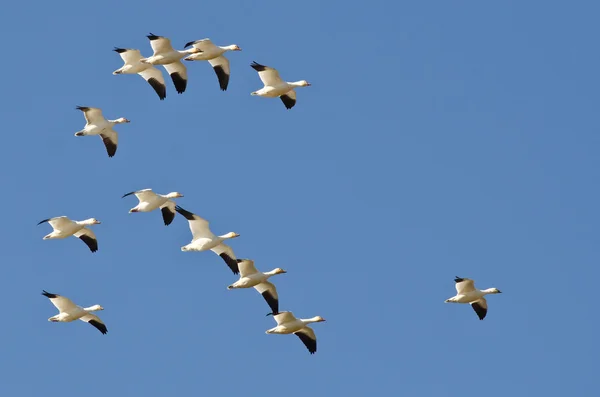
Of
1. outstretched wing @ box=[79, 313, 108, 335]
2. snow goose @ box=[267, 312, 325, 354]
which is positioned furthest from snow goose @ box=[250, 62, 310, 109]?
outstretched wing @ box=[79, 313, 108, 335]

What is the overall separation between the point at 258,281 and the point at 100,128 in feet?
15.0

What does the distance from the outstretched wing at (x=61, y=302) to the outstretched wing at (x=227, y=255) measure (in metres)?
3.16

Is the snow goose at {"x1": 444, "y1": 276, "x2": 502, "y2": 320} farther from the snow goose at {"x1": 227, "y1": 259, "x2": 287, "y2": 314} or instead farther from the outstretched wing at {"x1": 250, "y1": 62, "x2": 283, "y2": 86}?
the outstretched wing at {"x1": 250, "y1": 62, "x2": 283, "y2": 86}

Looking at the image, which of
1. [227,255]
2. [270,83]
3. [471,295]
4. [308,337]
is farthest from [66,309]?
[471,295]

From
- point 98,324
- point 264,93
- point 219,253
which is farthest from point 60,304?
point 264,93

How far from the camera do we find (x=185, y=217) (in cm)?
3294

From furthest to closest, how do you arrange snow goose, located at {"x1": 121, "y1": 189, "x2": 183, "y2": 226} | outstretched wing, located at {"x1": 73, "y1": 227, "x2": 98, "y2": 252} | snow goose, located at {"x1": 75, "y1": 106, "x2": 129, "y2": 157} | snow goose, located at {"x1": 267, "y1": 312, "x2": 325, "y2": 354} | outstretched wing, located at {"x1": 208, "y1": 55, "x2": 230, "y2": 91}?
outstretched wing, located at {"x1": 208, "y1": 55, "x2": 230, "y2": 91} → outstretched wing, located at {"x1": 73, "y1": 227, "x2": 98, "y2": 252} → snow goose, located at {"x1": 75, "y1": 106, "x2": 129, "y2": 157} → snow goose, located at {"x1": 121, "y1": 189, "x2": 183, "y2": 226} → snow goose, located at {"x1": 267, "y1": 312, "x2": 325, "y2": 354}

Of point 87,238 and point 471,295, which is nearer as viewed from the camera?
point 471,295

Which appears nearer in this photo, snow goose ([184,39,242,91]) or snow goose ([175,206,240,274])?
snow goose ([175,206,240,274])

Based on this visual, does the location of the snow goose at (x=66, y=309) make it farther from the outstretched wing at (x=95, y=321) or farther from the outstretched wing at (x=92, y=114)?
the outstretched wing at (x=92, y=114)

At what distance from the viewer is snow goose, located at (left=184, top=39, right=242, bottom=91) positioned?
33.4 metres

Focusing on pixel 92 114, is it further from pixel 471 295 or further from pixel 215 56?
pixel 471 295

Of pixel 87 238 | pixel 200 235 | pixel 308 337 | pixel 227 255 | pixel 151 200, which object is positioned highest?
pixel 151 200

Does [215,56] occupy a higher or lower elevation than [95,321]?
higher
